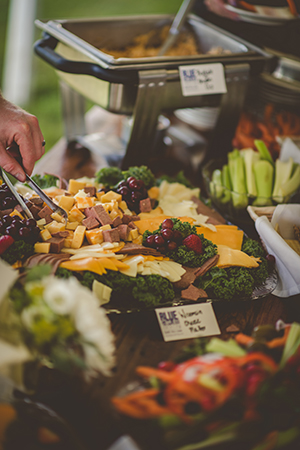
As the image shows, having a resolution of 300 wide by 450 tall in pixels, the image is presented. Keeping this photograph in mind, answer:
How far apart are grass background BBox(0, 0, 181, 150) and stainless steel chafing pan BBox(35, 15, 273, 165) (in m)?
1.13

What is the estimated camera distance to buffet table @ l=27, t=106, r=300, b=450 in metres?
0.74

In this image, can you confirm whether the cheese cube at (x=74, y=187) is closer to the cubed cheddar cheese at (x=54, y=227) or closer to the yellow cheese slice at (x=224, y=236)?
the cubed cheddar cheese at (x=54, y=227)

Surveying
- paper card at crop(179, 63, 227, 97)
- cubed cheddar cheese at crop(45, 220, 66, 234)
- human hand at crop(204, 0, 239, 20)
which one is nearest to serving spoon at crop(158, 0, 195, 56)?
human hand at crop(204, 0, 239, 20)

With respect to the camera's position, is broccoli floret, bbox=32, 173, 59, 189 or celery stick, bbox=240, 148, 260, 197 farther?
celery stick, bbox=240, 148, 260, 197

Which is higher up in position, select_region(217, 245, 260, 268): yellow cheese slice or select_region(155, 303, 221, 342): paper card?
select_region(217, 245, 260, 268): yellow cheese slice

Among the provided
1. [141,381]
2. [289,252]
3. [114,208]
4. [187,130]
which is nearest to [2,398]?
[141,381]

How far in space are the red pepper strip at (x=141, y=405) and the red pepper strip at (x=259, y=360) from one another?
16 centimetres

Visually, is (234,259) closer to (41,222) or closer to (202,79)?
(41,222)

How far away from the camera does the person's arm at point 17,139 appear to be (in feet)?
3.96

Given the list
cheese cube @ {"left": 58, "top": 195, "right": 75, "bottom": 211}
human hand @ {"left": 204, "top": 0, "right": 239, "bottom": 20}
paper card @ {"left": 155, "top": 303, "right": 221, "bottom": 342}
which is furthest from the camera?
human hand @ {"left": 204, "top": 0, "right": 239, "bottom": 20}

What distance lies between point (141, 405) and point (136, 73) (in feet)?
4.17

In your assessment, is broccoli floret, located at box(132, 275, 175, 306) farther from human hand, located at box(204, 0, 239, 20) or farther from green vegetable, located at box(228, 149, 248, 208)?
human hand, located at box(204, 0, 239, 20)

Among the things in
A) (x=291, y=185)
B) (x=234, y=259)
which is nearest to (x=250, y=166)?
(x=291, y=185)

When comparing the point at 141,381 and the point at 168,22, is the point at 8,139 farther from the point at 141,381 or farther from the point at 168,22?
the point at 168,22
